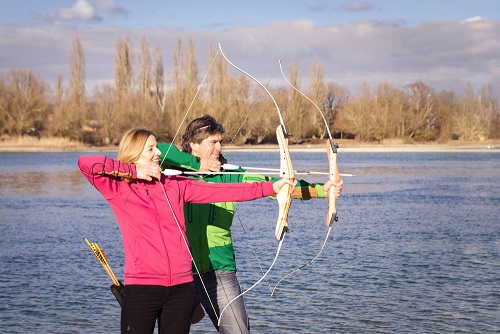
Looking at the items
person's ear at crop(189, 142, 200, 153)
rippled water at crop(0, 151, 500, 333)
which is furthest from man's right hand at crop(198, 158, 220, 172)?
rippled water at crop(0, 151, 500, 333)

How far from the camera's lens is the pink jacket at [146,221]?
12.3 feet

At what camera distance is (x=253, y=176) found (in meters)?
4.75

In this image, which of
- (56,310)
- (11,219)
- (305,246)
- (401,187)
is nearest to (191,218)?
(56,310)

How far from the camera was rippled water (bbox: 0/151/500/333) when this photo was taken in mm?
8398

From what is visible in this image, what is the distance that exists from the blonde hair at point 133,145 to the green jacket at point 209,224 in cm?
65

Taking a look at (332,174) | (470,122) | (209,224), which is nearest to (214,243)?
(209,224)

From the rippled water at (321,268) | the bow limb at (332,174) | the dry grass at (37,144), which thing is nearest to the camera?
the bow limb at (332,174)

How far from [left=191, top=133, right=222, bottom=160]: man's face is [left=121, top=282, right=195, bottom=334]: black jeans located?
3.77 feet

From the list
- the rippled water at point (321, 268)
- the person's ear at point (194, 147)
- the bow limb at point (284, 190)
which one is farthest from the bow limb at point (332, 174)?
the rippled water at point (321, 268)

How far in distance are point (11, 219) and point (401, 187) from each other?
15267 mm

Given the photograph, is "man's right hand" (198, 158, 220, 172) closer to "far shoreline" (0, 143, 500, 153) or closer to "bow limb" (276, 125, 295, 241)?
"bow limb" (276, 125, 295, 241)

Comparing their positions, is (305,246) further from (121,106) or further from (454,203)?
(121,106)

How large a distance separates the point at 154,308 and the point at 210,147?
128 centimetres

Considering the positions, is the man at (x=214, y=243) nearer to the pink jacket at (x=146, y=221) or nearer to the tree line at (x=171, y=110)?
the pink jacket at (x=146, y=221)
